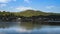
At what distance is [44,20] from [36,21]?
1392 mm

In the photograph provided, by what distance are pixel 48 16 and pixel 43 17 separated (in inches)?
52.9

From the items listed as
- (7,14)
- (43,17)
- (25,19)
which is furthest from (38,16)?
(7,14)

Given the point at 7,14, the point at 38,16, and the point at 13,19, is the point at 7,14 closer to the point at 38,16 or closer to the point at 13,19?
the point at 13,19

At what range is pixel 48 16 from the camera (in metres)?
28.1

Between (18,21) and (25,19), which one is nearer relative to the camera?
(25,19)

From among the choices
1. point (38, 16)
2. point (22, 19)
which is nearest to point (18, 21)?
point (22, 19)

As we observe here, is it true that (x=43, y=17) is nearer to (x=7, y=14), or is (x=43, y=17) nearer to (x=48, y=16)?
(x=48, y=16)

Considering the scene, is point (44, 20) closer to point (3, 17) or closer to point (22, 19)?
point (22, 19)

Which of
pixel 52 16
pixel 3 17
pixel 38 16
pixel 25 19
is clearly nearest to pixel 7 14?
pixel 3 17

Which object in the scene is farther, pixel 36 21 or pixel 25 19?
pixel 36 21

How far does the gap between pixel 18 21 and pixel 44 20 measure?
424 centimetres

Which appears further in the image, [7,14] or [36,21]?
[36,21]

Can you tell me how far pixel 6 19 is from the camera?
1132 inches

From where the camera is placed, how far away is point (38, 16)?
2923 cm
